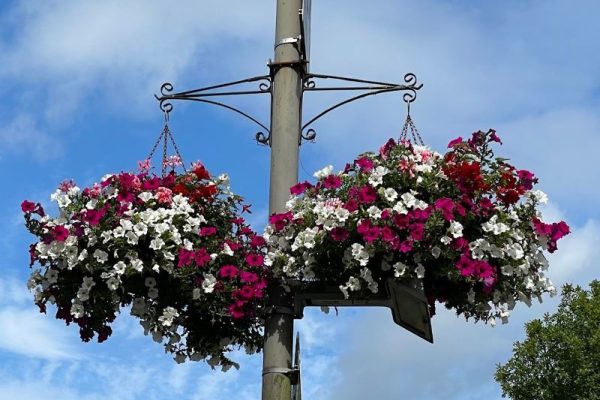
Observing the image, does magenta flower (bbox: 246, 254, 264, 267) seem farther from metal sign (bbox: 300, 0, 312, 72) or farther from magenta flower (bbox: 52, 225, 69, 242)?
metal sign (bbox: 300, 0, 312, 72)

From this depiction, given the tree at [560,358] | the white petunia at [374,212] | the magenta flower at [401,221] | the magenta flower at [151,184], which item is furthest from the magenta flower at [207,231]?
the tree at [560,358]

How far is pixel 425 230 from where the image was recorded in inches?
196

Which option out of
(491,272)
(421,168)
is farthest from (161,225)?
(491,272)

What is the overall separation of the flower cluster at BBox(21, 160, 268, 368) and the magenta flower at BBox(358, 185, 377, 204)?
0.64m

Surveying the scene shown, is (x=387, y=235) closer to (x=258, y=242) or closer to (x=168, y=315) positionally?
(x=258, y=242)

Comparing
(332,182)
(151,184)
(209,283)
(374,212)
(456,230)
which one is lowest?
(209,283)

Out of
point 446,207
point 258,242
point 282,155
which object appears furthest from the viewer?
point 282,155

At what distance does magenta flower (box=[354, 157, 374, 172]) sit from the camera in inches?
208

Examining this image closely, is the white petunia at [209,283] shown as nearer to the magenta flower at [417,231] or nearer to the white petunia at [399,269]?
the white petunia at [399,269]

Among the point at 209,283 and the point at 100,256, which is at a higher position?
the point at 100,256

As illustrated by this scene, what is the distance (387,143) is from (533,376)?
1738 centimetres

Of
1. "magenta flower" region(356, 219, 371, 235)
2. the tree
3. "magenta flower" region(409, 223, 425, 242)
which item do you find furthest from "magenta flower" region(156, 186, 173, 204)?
the tree

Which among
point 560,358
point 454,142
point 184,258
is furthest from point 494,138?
point 560,358

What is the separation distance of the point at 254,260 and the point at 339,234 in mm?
531
